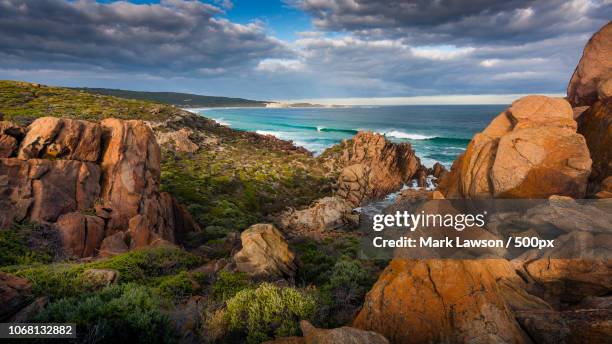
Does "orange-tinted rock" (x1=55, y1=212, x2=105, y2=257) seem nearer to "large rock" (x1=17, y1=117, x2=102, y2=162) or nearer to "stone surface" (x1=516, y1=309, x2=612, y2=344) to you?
→ "large rock" (x1=17, y1=117, x2=102, y2=162)

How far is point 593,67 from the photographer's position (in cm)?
2184

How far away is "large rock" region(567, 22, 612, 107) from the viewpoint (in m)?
21.4

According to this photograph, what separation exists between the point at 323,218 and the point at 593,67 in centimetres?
2313

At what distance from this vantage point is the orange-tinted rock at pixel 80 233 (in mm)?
16359

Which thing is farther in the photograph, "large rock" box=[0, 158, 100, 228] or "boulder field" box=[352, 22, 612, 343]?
"large rock" box=[0, 158, 100, 228]

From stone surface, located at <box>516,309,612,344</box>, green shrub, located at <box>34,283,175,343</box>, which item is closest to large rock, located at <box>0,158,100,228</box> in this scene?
green shrub, located at <box>34,283,175,343</box>

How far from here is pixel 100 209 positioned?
742 inches

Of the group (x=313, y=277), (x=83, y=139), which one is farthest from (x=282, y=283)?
(x=83, y=139)

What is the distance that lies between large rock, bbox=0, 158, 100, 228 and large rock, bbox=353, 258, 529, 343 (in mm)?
17792

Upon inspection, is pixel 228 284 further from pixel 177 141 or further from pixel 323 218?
pixel 177 141

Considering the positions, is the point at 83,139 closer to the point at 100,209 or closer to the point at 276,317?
the point at 100,209

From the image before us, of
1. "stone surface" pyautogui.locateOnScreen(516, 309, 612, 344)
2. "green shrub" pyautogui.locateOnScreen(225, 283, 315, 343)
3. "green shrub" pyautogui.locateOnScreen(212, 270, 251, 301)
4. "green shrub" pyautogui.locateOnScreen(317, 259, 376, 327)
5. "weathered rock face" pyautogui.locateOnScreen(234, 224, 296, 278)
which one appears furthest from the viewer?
"weathered rock face" pyautogui.locateOnScreen(234, 224, 296, 278)

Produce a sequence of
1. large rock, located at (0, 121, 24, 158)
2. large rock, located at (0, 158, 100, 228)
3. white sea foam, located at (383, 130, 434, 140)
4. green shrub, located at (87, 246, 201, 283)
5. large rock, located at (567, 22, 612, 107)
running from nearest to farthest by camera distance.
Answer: green shrub, located at (87, 246, 201, 283), large rock, located at (0, 158, 100, 228), large rock, located at (0, 121, 24, 158), large rock, located at (567, 22, 612, 107), white sea foam, located at (383, 130, 434, 140)

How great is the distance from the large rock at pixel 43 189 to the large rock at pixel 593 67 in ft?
107
